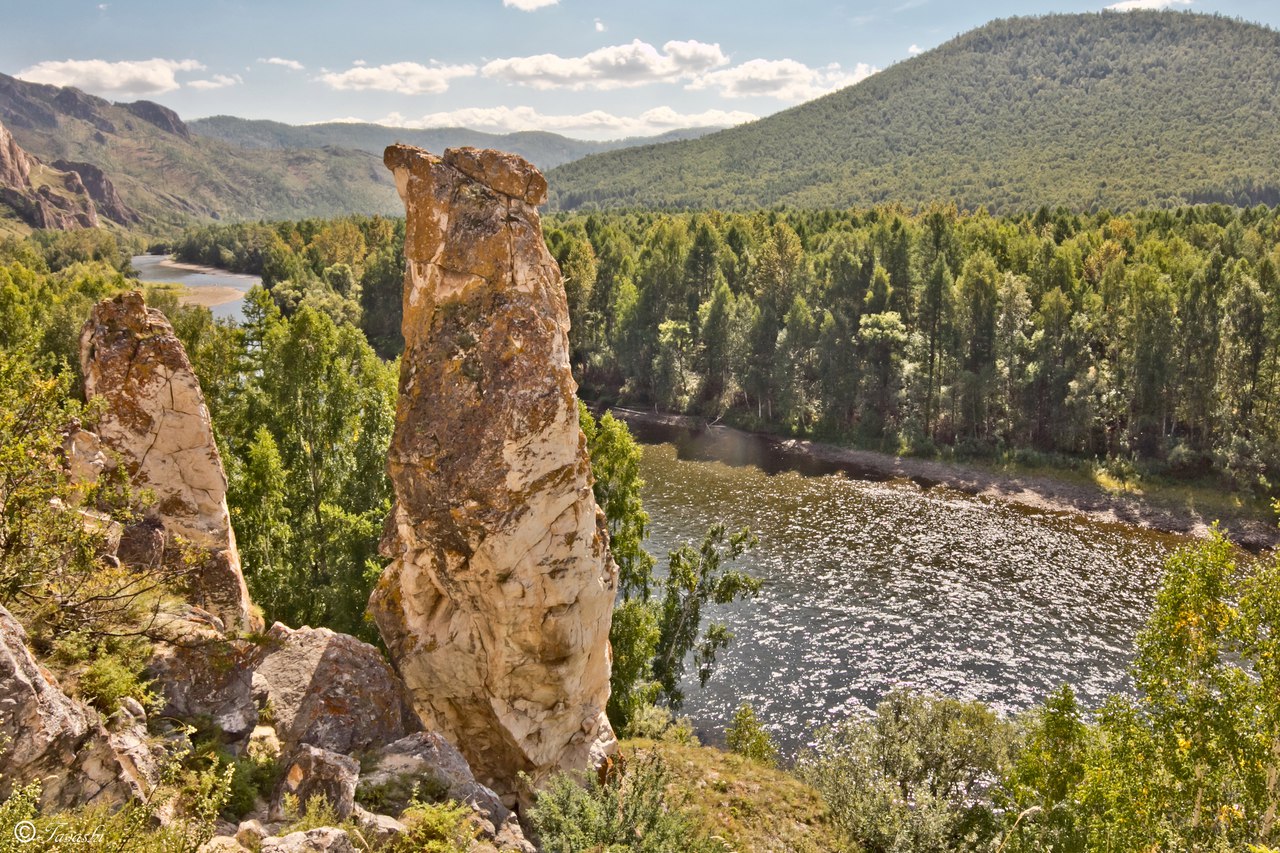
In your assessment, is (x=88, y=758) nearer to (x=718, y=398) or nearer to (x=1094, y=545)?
(x=1094, y=545)

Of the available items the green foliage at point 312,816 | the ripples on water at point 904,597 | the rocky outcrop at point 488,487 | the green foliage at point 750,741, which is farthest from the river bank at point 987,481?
the green foliage at point 312,816

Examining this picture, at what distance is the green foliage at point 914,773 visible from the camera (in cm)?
1972

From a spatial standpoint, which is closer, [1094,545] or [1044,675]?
[1044,675]

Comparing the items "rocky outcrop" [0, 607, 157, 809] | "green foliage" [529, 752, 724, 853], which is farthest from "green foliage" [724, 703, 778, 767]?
"rocky outcrop" [0, 607, 157, 809]

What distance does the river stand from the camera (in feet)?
376

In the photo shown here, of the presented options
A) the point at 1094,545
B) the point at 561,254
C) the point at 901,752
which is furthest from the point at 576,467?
the point at 561,254

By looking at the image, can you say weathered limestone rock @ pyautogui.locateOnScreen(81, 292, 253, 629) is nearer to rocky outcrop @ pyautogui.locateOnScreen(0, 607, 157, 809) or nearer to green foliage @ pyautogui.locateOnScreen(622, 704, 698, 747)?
rocky outcrop @ pyautogui.locateOnScreen(0, 607, 157, 809)

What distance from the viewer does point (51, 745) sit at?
9.14 m

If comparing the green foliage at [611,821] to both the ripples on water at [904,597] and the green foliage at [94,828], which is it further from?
the ripples on water at [904,597]

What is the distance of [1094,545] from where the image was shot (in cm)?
5044

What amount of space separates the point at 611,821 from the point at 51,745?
921 cm

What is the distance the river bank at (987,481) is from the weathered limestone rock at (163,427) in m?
52.5

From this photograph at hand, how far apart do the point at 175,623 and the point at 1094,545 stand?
52.6m

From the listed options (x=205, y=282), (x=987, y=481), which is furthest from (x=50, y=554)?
(x=205, y=282)
